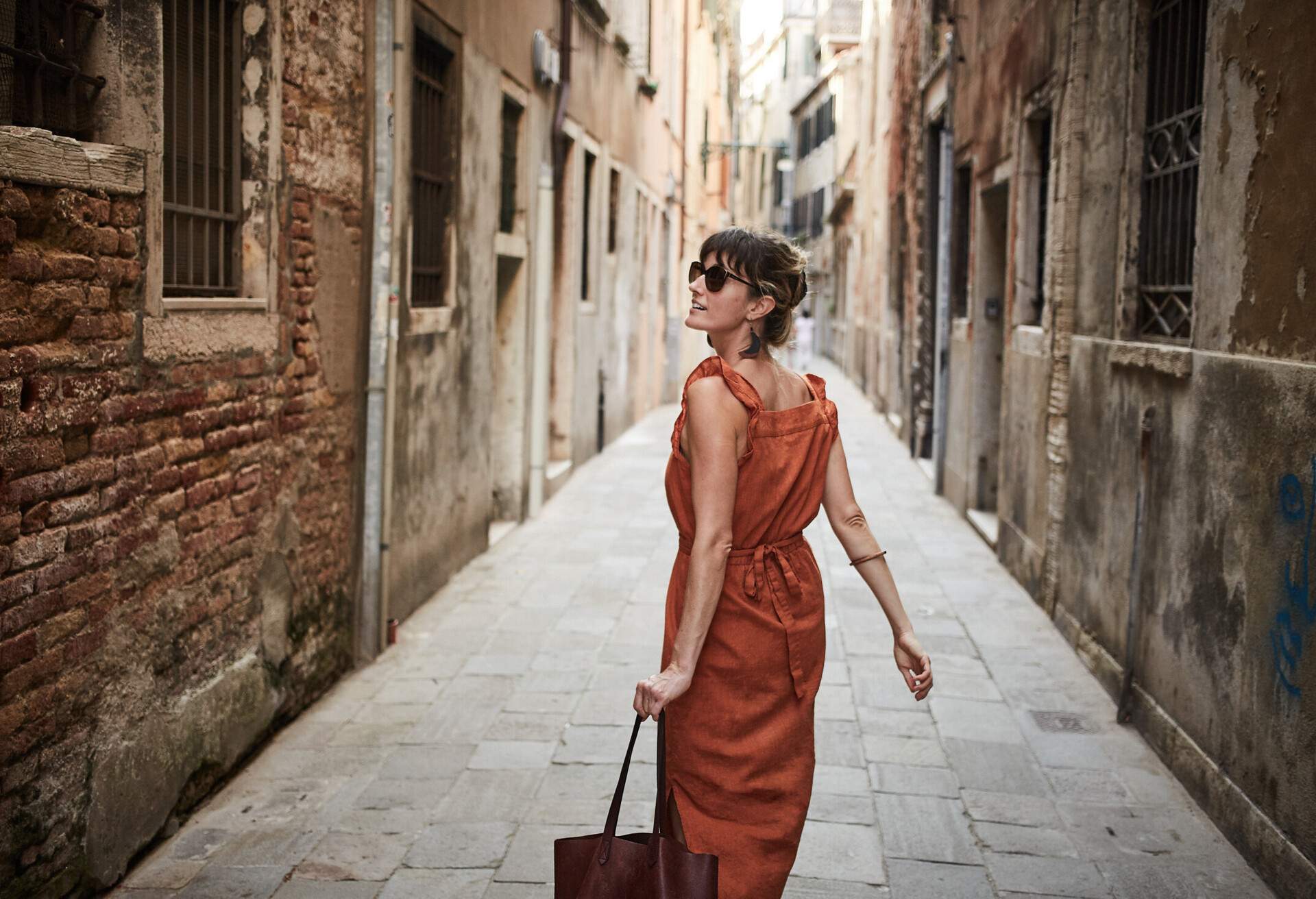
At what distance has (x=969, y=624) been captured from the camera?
7.57 m

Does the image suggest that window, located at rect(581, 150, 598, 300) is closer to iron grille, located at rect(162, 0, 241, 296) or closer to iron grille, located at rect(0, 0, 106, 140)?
iron grille, located at rect(162, 0, 241, 296)

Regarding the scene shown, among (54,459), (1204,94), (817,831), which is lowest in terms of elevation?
(817,831)

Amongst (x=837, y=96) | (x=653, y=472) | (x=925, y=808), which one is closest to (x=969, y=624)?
(x=925, y=808)

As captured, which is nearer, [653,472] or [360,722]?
[360,722]

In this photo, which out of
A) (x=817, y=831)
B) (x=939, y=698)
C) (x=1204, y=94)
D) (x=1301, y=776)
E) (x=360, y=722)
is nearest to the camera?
(x=1301, y=776)

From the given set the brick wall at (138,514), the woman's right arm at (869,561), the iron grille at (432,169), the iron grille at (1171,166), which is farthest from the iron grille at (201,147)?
the iron grille at (1171,166)

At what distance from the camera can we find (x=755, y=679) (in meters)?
3.04

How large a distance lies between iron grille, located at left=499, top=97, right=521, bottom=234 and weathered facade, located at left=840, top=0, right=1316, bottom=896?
3.53 meters

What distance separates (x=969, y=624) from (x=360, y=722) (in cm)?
346

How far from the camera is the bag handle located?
8.62ft

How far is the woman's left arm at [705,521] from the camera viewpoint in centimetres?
290

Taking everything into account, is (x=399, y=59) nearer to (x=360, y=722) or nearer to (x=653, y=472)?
(x=360, y=722)

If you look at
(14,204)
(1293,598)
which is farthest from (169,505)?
(1293,598)

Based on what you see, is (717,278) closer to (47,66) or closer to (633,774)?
(47,66)
